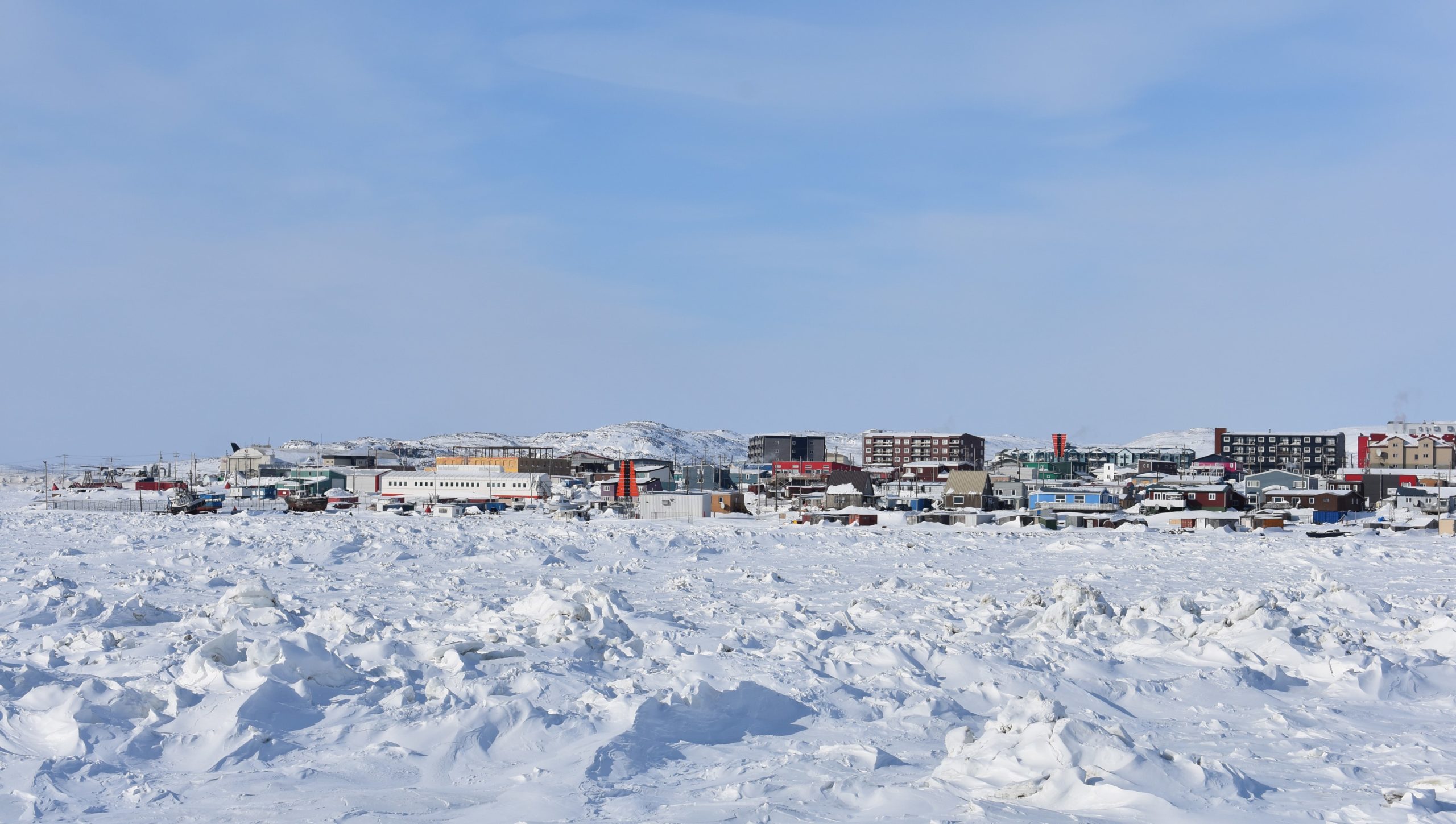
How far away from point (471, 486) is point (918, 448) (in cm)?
6875

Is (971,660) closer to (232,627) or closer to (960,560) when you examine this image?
(232,627)

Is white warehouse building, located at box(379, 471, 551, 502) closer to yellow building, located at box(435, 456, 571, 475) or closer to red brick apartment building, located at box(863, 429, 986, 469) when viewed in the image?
yellow building, located at box(435, 456, 571, 475)

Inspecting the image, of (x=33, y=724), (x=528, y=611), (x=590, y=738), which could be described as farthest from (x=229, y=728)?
(x=528, y=611)

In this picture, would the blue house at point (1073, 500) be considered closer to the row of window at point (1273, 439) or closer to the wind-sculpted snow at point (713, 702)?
the wind-sculpted snow at point (713, 702)

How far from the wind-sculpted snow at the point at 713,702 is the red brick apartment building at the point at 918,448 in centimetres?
10472

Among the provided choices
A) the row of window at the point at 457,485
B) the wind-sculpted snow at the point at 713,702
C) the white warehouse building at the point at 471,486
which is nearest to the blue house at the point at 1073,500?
the white warehouse building at the point at 471,486

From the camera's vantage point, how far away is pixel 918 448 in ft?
414

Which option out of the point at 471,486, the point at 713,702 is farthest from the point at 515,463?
the point at 713,702

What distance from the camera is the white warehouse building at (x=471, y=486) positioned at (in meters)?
67.9

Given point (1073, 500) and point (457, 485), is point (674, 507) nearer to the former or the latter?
point (1073, 500)

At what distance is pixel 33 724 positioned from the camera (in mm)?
8367

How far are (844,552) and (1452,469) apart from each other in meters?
85.6

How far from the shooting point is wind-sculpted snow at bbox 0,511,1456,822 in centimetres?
722

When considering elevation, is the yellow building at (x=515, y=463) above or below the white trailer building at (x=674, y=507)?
above
